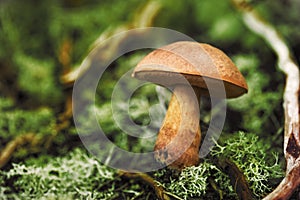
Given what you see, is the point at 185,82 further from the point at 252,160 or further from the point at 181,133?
the point at 252,160

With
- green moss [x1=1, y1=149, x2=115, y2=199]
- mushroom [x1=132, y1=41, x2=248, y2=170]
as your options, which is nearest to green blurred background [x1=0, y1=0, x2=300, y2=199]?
green moss [x1=1, y1=149, x2=115, y2=199]

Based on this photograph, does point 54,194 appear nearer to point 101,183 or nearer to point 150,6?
point 101,183

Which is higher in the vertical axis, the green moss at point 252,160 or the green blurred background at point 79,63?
the green blurred background at point 79,63

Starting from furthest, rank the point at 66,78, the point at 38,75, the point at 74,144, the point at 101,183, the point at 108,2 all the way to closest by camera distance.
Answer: the point at 108,2
the point at 38,75
the point at 66,78
the point at 74,144
the point at 101,183

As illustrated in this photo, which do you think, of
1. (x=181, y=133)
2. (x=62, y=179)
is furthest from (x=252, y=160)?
(x=62, y=179)

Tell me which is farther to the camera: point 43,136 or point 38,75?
point 38,75

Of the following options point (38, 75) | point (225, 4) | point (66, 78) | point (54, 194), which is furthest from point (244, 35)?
point (54, 194)

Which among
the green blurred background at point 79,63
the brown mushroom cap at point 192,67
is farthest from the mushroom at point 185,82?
the green blurred background at point 79,63

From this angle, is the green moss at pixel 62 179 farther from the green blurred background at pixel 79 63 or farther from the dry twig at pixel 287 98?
the dry twig at pixel 287 98
